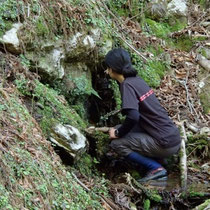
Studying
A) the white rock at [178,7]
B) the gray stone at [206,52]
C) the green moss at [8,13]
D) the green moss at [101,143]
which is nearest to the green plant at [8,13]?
the green moss at [8,13]

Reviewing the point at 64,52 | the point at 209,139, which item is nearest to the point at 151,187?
the point at 209,139

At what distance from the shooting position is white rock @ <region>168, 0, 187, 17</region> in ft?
31.4

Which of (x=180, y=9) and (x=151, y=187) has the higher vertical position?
(x=180, y=9)

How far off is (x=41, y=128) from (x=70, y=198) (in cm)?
112

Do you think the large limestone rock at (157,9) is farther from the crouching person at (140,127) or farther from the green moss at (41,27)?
the crouching person at (140,127)

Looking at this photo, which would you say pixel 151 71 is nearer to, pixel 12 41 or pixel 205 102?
pixel 205 102

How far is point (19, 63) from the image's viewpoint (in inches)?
203

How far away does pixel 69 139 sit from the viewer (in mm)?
4859

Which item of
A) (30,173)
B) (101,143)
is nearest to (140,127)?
(101,143)

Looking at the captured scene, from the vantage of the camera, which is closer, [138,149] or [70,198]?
[70,198]

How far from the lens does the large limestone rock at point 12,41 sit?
517 cm

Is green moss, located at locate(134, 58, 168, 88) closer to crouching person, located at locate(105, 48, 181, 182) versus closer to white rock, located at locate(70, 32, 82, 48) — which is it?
white rock, located at locate(70, 32, 82, 48)

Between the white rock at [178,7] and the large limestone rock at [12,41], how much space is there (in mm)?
5273

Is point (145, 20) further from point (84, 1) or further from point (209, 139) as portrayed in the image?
point (209, 139)
